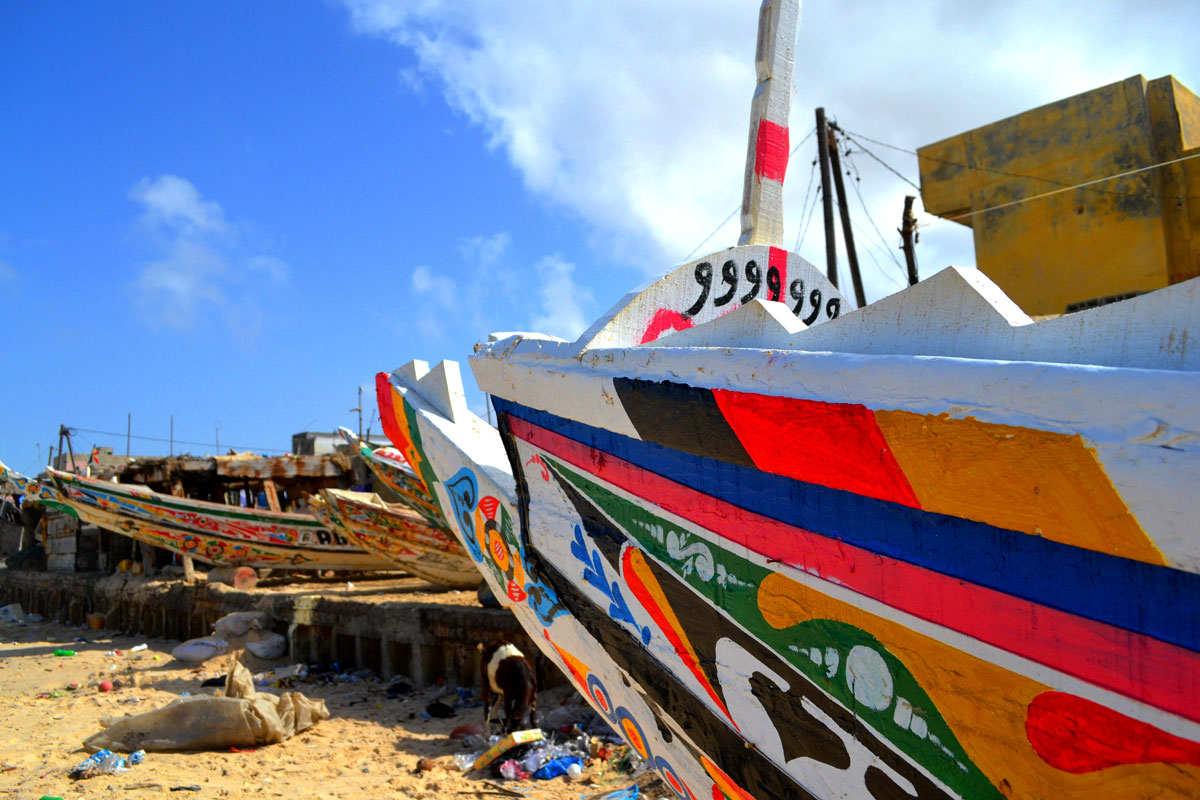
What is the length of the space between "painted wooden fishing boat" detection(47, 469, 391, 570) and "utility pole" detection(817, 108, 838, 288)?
8.05 meters

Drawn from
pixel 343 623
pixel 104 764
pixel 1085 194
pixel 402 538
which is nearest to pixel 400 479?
pixel 402 538

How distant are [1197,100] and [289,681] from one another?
1224 cm

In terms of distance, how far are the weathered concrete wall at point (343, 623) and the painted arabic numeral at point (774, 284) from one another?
17.8 ft

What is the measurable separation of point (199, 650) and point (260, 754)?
153 inches

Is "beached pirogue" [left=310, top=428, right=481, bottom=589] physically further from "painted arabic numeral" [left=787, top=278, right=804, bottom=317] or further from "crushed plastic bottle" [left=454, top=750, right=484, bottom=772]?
"painted arabic numeral" [left=787, top=278, right=804, bottom=317]

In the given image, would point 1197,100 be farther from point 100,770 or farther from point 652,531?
point 100,770

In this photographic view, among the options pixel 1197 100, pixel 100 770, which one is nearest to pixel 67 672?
pixel 100 770

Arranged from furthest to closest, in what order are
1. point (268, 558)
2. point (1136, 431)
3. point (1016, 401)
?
1. point (268, 558)
2. point (1016, 401)
3. point (1136, 431)

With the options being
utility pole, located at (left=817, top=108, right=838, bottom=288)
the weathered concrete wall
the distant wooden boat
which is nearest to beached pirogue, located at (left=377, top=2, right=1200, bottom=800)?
the weathered concrete wall

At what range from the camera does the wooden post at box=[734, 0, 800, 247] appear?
2893 millimetres

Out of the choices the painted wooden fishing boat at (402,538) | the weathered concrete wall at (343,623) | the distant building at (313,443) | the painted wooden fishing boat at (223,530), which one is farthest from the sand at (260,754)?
the distant building at (313,443)

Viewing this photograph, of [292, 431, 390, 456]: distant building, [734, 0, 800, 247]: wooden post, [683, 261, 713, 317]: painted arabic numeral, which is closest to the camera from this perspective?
[683, 261, 713, 317]: painted arabic numeral

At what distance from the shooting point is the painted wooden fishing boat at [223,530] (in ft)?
42.1

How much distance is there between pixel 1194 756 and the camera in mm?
1149
